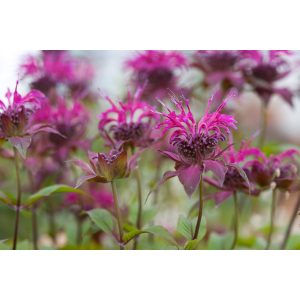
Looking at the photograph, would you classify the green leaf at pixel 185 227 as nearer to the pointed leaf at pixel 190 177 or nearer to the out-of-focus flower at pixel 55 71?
the pointed leaf at pixel 190 177

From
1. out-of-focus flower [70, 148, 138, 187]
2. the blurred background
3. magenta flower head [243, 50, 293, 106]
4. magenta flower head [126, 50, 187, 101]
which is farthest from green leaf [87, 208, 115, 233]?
magenta flower head [243, 50, 293, 106]

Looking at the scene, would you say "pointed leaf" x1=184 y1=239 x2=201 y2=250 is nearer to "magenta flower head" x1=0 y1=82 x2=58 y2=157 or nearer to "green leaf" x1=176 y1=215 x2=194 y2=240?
"green leaf" x1=176 y1=215 x2=194 y2=240

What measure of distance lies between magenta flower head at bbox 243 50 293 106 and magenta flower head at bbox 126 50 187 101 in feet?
0.44

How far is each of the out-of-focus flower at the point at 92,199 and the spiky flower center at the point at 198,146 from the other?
13.2 inches

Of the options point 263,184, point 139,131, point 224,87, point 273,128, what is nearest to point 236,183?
point 263,184

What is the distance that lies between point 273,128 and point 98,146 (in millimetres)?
1256

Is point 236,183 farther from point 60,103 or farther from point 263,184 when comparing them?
point 60,103

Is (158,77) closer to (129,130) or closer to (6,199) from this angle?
(129,130)

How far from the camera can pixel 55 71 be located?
47.6 inches

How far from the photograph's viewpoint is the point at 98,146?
1219 mm

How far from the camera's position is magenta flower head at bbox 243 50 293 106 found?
1096mm

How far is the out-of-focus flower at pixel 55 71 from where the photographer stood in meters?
A: 1.17

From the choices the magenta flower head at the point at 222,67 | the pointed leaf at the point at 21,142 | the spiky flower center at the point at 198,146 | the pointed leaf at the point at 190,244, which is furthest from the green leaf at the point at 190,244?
the magenta flower head at the point at 222,67

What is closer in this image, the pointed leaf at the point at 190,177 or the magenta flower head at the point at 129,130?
the pointed leaf at the point at 190,177
